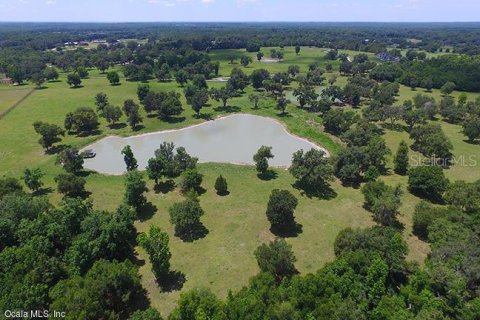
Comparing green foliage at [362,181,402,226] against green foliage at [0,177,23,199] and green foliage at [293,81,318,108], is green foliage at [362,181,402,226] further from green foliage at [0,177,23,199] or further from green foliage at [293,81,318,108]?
green foliage at [293,81,318,108]

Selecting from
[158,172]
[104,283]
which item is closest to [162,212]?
[158,172]

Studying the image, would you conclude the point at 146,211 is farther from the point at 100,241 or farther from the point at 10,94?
the point at 10,94

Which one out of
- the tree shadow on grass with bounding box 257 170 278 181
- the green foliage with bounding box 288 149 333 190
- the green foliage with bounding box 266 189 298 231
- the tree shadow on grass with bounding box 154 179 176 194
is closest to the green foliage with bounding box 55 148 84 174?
the tree shadow on grass with bounding box 154 179 176 194

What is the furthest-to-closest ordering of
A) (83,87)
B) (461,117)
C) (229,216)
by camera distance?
(83,87) < (461,117) < (229,216)

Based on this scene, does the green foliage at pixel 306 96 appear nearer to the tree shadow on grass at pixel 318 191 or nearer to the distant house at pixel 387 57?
the tree shadow on grass at pixel 318 191

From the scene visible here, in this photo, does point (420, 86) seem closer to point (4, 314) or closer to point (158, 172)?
point (158, 172)
